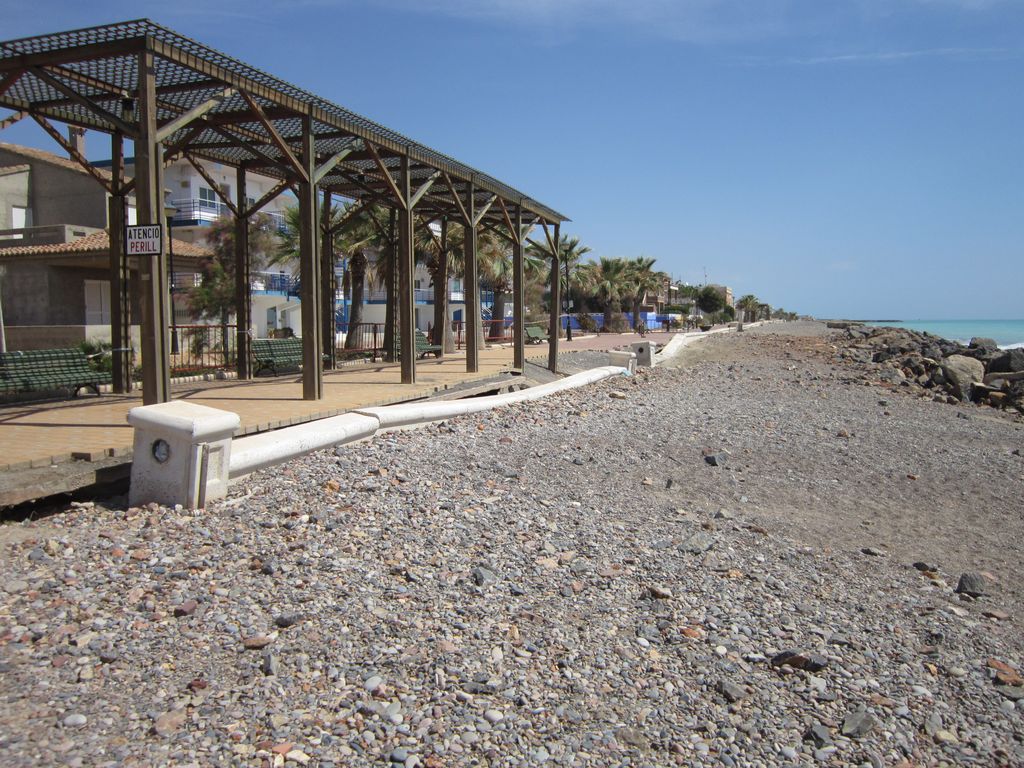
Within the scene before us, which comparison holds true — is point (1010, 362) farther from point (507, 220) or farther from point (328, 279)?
point (328, 279)

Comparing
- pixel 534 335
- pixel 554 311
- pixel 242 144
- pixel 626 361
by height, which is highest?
pixel 242 144

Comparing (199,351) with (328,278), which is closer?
(199,351)

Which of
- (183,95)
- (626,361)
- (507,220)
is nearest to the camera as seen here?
(183,95)

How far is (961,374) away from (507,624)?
71.8 feet

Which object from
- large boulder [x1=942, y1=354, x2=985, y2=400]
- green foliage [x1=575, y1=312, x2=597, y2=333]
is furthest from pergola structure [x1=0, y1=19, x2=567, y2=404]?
green foliage [x1=575, y1=312, x2=597, y2=333]

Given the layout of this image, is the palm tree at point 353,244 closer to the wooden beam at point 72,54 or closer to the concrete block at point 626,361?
the concrete block at point 626,361

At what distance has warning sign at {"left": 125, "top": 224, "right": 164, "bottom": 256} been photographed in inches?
284

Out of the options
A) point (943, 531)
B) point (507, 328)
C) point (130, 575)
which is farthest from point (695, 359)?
point (130, 575)

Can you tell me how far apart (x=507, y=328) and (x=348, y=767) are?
33991mm

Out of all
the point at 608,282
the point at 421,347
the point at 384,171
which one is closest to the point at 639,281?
the point at 608,282

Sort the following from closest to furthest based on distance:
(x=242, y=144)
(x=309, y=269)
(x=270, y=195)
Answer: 1. (x=309, y=269)
2. (x=242, y=144)
3. (x=270, y=195)

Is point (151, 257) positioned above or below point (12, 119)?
below

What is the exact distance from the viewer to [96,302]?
2456cm

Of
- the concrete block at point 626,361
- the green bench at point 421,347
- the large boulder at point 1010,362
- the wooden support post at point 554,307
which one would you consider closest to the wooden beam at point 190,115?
the green bench at point 421,347
